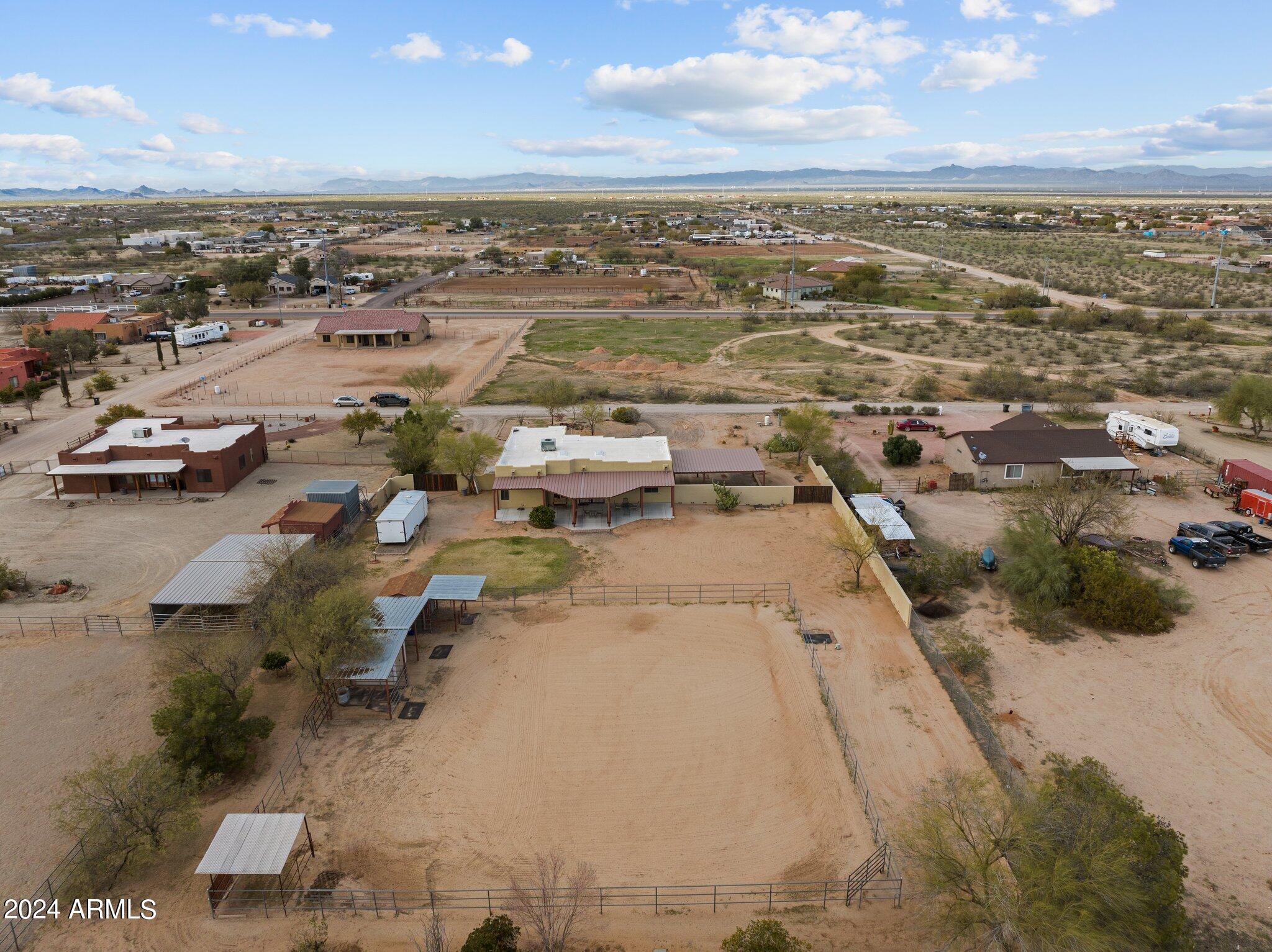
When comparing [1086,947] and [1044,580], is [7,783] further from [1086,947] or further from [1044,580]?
[1044,580]

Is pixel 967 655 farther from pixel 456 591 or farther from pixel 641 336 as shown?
pixel 641 336

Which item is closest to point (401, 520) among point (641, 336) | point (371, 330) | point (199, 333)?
point (371, 330)

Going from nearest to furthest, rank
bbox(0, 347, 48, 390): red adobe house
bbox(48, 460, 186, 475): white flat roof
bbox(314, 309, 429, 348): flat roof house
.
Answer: bbox(48, 460, 186, 475): white flat roof → bbox(0, 347, 48, 390): red adobe house → bbox(314, 309, 429, 348): flat roof house

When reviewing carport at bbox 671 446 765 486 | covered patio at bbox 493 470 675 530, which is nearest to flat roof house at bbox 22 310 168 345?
covered patio at bbox 493 470 675 530

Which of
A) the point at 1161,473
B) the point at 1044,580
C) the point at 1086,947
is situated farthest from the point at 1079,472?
the point at 1086,947

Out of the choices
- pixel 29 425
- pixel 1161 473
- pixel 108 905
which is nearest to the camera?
pixel 108 905

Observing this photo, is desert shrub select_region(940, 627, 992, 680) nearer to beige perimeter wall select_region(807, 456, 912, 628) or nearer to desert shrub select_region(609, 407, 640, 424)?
beige perimeter wall select_region(807, 456, 912, 628)
